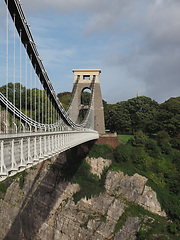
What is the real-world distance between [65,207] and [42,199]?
4.68 m

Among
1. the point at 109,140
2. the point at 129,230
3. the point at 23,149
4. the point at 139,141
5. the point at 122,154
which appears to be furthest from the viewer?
the point at 109,140

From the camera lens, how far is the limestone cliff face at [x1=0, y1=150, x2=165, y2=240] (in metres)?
36.2

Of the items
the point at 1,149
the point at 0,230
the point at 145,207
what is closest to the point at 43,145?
the point at 1,149

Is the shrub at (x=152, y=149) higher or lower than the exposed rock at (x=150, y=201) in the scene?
higher

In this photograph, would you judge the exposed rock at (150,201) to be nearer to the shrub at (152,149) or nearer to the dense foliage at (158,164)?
the dense foliage at (158,164)

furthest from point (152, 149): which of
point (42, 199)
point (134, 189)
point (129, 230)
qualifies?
point (42, 199)

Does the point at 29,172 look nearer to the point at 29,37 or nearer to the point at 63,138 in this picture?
the point at 63,138

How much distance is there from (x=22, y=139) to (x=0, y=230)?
3503cm

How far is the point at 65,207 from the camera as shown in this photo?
132ft

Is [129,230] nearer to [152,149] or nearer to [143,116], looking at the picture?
[152,149]

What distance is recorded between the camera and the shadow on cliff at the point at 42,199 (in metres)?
42.0

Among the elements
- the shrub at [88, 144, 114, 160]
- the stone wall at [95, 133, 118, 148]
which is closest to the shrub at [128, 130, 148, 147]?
the stone wall at [95, 133, 118, 148]

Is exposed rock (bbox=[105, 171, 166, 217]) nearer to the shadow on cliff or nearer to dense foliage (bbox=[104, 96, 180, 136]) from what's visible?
the shadow on cliff

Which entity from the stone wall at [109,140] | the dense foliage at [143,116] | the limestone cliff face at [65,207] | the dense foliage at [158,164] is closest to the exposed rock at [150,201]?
the limestone cliff face at [65,207]
